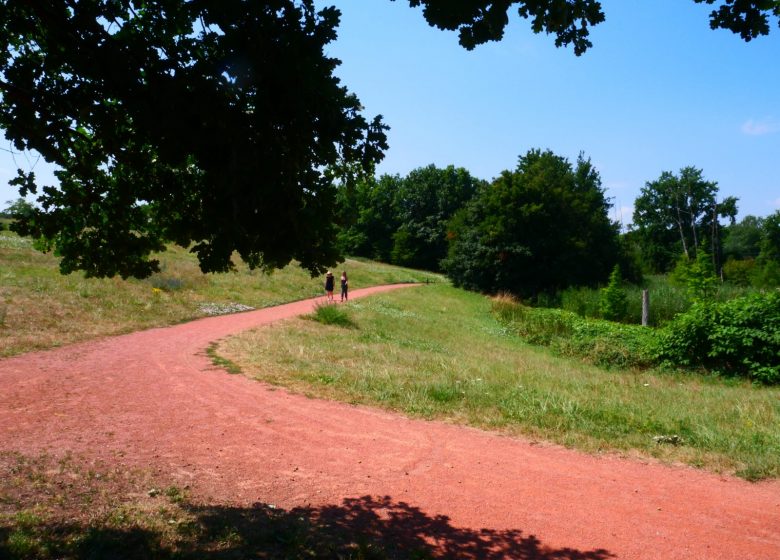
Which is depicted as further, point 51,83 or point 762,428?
point 762,428

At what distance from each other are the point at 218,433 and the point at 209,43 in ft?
16.7

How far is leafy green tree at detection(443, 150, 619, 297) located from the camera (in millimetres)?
41531

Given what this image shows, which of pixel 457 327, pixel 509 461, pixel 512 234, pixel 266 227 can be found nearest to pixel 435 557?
pixel 509 461

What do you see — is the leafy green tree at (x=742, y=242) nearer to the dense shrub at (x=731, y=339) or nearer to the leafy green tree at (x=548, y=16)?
the dense shrub at (x=731, y=339)

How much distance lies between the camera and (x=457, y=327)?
22984 millimetres

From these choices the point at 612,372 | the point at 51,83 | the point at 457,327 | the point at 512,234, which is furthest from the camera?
the point at 512,234

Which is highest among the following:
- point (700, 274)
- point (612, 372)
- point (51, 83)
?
point (51, 83)

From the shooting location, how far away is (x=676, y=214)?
7812 centimetres

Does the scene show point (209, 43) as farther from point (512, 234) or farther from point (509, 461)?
point (512, 234)

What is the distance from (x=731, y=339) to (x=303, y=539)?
15.0 meters

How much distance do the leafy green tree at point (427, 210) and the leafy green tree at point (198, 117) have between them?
66.5 meters

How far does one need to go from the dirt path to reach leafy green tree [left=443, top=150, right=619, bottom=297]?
34540mm

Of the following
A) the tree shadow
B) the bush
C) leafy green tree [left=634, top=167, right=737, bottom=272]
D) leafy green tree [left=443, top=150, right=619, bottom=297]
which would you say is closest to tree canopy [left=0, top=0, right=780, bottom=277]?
the tree shadow

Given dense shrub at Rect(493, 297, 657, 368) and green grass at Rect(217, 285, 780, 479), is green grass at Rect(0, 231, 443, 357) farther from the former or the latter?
dense shrub at Rect(493, 297, 657, 368)
